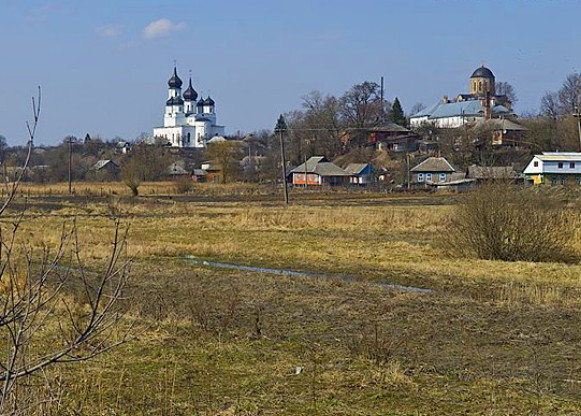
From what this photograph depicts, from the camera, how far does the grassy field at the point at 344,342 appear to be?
360 inches

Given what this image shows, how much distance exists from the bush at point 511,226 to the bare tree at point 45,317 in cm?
1131

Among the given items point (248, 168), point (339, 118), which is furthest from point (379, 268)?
point (339, 118)

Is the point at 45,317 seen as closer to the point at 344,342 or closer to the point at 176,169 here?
the point at 344,342

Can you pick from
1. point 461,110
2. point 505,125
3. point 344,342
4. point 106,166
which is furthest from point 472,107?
point 344,342

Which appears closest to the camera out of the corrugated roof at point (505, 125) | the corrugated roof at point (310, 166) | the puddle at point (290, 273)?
the puddle at point (290, 273)

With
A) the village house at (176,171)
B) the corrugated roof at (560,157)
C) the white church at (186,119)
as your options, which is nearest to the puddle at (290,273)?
the corrugated roof at (560,157)

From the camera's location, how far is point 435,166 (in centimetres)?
9194

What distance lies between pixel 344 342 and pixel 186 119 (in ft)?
529

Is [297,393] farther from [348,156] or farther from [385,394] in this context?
[348,156]

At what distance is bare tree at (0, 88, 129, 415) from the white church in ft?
489

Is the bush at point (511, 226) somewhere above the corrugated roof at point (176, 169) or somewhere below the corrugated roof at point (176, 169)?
below

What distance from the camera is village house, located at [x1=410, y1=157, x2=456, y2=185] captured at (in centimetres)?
9125

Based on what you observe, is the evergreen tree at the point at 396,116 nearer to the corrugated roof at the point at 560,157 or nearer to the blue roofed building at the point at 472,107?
the blue roofed building at the point at 472,107

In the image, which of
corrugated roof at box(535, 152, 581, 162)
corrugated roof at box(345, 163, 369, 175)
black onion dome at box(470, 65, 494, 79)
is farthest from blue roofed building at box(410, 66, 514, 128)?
corrugated roof at box(535, 152, 581, 162)
